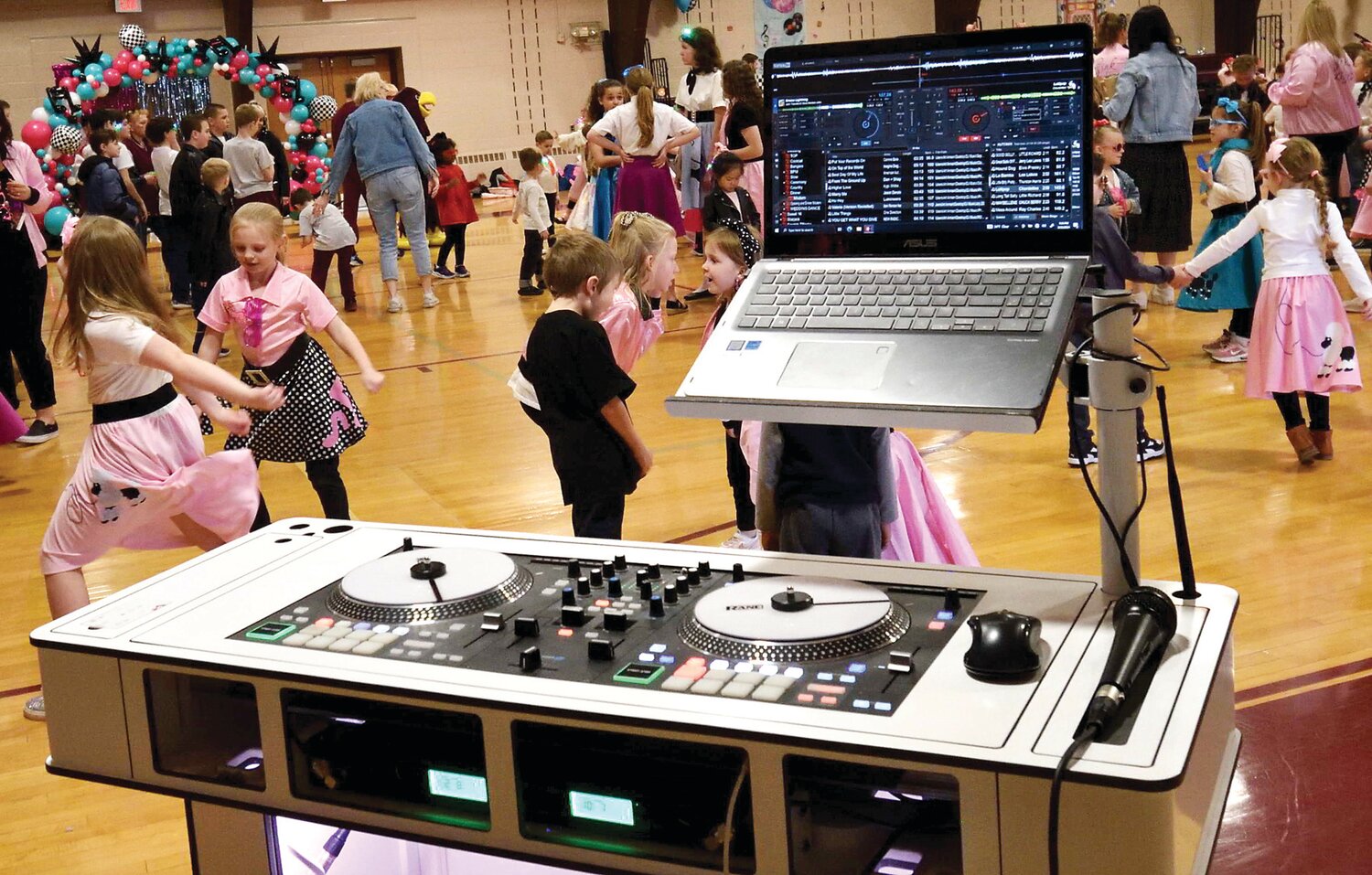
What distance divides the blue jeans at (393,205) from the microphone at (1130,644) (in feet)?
25.7

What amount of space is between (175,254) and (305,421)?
6408 millimetres

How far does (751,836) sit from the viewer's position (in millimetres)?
1449

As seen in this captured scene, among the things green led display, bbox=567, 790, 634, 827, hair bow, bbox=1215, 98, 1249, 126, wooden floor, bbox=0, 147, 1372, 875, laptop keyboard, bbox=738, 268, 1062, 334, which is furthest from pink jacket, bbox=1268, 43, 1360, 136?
green led display, bbox=567, 790, 634, 827

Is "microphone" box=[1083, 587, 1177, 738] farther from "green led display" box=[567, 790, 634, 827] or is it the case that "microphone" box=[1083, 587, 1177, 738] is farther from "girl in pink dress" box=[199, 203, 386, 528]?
"girl in pink dress" box=[199, 203, 386, 528]

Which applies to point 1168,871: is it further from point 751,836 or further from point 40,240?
point 40,240

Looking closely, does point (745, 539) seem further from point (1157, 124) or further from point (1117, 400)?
point (1157, 124)

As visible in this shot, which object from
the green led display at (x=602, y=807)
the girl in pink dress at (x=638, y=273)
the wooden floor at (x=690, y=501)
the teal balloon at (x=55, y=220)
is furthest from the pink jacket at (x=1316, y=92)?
the teal balloon at (x=55, y=220)

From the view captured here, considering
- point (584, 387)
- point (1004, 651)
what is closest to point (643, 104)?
point (584, 387)

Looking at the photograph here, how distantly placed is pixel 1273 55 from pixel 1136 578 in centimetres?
2275

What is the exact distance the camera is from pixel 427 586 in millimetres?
1773

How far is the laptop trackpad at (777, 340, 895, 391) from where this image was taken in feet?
5.28

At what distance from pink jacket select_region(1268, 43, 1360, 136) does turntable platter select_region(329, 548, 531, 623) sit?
6867 mm

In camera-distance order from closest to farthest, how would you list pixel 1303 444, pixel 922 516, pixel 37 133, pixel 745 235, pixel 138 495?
1. pixel 922 516
2. pixel 138 495
3. pixel 1303 444
4. pixel 745 235
5. pixel 37 133

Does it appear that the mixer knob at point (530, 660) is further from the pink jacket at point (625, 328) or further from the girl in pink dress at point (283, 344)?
the girl in pink dress at point (283, 344)
